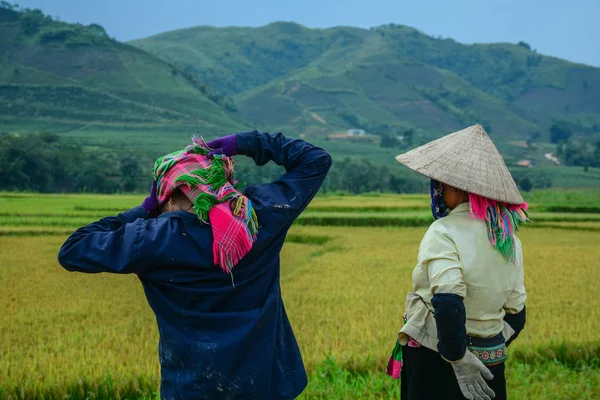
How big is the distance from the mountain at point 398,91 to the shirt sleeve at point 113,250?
337 ft

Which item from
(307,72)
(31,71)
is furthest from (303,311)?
(307,72)

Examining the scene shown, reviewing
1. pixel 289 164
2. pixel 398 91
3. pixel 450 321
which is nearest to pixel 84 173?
pixel 289 164

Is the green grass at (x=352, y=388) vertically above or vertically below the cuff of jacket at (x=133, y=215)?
below

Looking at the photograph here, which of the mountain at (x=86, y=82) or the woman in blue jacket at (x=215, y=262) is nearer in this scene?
the woman in blue jacket at (x=215, y=262)

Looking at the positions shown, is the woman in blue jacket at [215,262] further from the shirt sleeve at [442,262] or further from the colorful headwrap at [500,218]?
the colorful headwrap at [500,218]

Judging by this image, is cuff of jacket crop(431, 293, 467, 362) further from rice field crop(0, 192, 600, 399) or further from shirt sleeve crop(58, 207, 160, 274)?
rice field crop(0, 192, 600, 399)

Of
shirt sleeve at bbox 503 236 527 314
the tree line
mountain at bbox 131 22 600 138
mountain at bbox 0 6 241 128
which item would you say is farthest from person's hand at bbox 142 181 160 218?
mountain at bbox 131 22 600 138

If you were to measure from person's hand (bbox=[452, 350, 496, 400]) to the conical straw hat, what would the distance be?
655mm

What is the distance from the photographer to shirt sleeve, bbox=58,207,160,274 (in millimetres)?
2254

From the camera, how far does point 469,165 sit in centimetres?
265

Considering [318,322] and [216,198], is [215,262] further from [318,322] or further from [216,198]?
[318,322]

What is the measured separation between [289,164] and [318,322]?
4737 millimetres

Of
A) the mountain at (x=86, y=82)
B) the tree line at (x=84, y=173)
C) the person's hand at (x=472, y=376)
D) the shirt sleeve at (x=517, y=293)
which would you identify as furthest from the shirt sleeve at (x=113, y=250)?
the mountain at (x=86, y=82)

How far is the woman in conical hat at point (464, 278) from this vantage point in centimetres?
245
